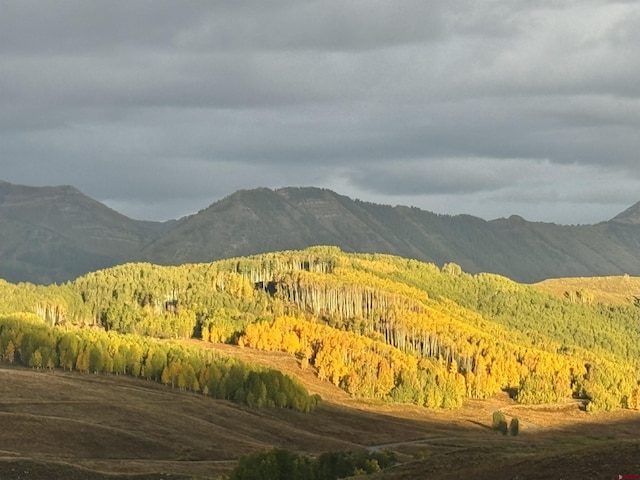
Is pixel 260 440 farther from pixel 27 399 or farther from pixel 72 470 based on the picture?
pixel 72 470

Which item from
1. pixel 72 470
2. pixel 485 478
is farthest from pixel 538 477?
pixel 72 470

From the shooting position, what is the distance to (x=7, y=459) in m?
114

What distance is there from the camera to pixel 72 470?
114562mm

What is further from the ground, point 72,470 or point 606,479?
point 606,479

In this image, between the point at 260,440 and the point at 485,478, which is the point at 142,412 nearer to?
the point at 260,440

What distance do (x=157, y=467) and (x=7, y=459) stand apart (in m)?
21.8

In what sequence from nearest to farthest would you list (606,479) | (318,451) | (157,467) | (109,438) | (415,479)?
(606,479)
(415,479)
(157,467)
(109,438)
(318,451)

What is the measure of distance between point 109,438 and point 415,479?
8963cm

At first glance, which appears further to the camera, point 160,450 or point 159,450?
point 159,450

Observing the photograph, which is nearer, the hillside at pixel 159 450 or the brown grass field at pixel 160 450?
the brown grass field at pixel 160 450

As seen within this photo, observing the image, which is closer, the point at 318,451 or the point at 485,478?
the point at 485,478

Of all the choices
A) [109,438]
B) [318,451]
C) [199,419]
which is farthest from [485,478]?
[199,419]

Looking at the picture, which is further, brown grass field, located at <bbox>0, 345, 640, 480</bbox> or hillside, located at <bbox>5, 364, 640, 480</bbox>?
hillside, located at <bbox>5, 364, 640, 480</bbox>

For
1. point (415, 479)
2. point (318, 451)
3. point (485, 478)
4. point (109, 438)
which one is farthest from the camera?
point (318, 451)
